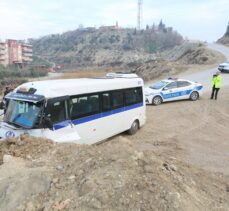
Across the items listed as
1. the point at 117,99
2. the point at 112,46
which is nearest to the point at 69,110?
the point at 117,99

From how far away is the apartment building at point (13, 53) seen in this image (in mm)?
96444

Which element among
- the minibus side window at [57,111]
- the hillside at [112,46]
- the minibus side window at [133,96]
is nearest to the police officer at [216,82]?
the minibus side window at [133,96]

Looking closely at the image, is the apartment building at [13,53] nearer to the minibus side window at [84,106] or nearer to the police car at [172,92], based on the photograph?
the police car at [172,92]

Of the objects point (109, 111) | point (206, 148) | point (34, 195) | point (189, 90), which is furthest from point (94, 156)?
point (189, 90)

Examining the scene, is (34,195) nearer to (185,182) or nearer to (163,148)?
(185,182)

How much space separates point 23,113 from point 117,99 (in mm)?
4330

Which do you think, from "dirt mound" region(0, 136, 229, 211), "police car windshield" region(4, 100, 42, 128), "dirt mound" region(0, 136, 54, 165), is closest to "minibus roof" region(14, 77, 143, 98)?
"police car windshield" region(4, 100, 42, 128)

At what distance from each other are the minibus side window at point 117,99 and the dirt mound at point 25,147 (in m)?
4.84

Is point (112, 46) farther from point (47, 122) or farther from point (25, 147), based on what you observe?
point (25, 147)

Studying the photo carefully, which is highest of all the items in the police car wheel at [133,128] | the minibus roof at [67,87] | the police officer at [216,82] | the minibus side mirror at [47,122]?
the minibus roof at [67,87]

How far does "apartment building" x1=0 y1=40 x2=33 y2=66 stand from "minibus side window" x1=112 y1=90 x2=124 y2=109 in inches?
3487

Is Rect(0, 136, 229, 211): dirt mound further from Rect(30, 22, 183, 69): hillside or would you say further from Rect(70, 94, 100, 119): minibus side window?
Rect(30, 22, 183, 69): hillside

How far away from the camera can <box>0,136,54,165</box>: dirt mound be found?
6.37 metres

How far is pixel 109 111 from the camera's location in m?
11.1
